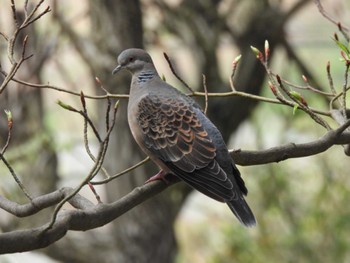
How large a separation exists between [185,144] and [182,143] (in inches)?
1.0

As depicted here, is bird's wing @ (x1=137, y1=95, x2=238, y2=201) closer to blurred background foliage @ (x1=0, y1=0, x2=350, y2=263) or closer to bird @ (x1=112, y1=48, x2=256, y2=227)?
bird @ (x1=112, y1=48, x2=256, y2=227)

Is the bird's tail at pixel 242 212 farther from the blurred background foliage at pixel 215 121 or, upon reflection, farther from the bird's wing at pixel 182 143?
the blurred background foliage at pixel 215 121

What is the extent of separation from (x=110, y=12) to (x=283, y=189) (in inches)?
106

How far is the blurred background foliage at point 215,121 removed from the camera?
20.3ft

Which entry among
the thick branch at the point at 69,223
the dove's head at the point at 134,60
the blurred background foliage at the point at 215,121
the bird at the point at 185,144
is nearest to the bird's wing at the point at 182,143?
the bird at the point at 185,144

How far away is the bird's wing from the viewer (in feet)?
11.5

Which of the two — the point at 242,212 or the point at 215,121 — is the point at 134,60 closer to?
the point at 242,212

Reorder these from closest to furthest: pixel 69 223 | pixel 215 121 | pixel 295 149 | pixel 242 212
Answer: pixel 69 223 → pixel 295 149 → pixel 242 212 → pixel 215 121

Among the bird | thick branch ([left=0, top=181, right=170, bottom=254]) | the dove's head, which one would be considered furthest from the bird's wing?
thick branch ([left=0, top=181, right=170, bottom=254])

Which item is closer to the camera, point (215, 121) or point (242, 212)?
point (242, 212)

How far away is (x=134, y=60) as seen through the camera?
427 cm

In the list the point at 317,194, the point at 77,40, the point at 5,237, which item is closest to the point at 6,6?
the point at 77,40

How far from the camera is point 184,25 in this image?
7109 mm

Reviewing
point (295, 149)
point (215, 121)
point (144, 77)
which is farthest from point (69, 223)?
point (215, 121)
